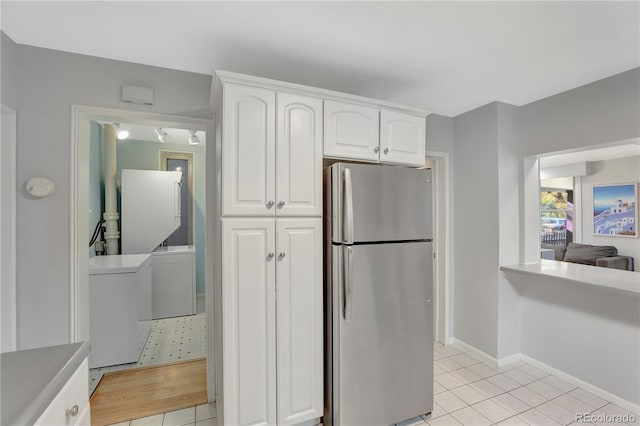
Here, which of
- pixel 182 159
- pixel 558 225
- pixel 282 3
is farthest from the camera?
pixel 558 225

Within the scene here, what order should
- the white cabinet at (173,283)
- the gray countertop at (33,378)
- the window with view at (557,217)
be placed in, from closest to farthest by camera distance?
the gray countertop at (33,378), the white cabinet at (173,283), the window with view at (557,217)

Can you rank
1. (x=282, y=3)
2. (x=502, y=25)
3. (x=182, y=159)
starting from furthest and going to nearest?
(x=182, y=159) < (x=502, y=25) < (x=282, y=3)

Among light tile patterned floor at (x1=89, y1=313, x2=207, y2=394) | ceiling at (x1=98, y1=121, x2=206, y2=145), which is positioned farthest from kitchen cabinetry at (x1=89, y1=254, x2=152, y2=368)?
ceiling at (x1=98, y1=121, x2=206, y2=145)

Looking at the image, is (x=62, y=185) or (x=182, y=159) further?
(x=182, y=159)

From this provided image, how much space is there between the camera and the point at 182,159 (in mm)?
4566

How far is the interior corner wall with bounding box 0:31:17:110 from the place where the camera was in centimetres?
164

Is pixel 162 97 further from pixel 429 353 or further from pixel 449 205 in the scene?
pixel 449 205

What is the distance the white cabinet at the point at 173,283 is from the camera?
12.4 feet

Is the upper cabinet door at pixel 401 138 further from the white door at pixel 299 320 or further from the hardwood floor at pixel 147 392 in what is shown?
the hardwood floor at pixel 147 392

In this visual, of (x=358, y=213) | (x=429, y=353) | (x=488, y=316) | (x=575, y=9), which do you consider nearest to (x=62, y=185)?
(x=358, y=213)

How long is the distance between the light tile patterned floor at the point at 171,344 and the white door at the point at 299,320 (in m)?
1.52

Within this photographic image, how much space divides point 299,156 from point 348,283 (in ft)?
2.78

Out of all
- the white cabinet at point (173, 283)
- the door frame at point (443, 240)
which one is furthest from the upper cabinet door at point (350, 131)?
the white cabinet at point (173, 283)

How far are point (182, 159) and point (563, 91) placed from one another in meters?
4.80
